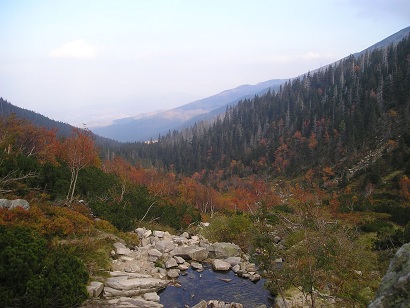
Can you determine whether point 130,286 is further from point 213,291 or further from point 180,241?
point 180,241

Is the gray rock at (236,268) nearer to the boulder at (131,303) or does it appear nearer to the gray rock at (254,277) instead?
the gray rock at (254,277)

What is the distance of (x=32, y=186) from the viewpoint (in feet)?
58.5

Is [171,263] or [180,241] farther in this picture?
[180,241]

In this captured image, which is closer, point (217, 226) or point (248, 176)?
point (217, 226)

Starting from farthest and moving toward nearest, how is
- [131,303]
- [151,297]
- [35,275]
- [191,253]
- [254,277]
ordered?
[191,253], [254,277], [151,297], [131,303], [35,275]

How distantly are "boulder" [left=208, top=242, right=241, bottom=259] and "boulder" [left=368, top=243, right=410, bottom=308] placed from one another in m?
12.2

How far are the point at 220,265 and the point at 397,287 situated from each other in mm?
11146

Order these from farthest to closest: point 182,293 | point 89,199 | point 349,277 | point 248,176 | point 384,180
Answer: point 248,176 < point 384,180 < point 89,199 < point 182,293 < point 349,277

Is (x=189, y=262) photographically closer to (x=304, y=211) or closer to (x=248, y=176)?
(x=304, y=211)

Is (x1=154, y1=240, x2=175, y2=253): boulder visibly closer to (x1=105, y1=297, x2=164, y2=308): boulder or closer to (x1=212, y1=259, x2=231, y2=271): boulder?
(x1=212, y1=259, x2=231, y2=271): boulder

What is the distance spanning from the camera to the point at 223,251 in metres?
15.9

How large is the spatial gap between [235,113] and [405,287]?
14510 centimetres

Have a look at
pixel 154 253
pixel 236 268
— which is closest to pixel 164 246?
pixel 154 253

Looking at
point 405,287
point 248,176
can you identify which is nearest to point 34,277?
point 405,287
